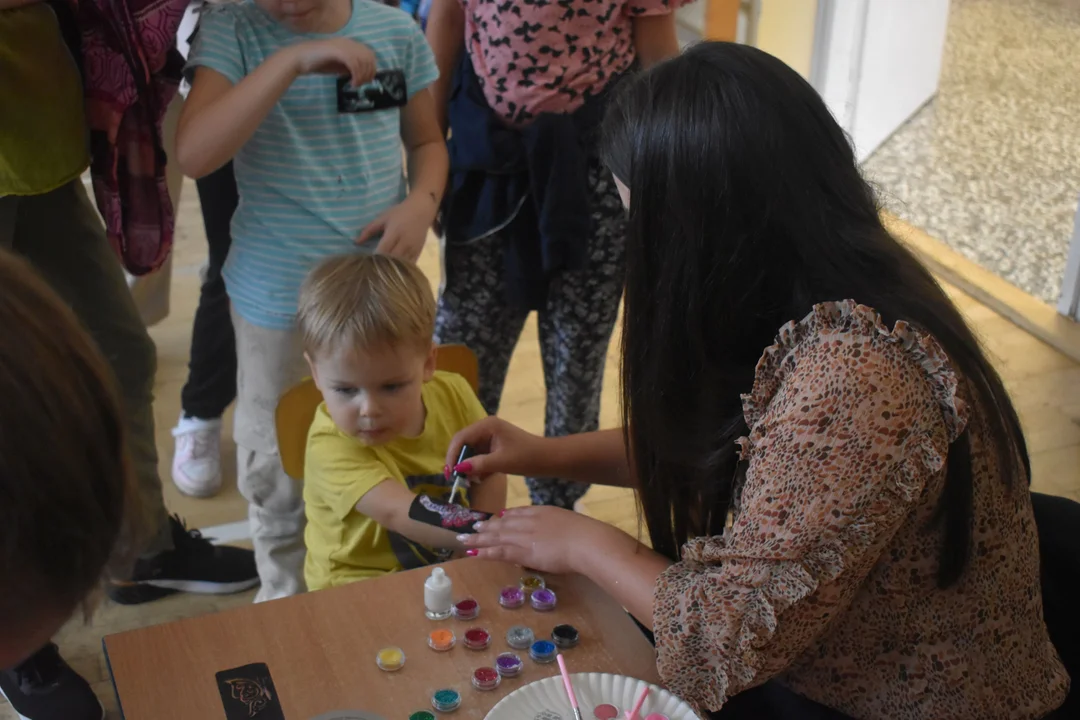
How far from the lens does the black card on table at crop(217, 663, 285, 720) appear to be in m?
0.98

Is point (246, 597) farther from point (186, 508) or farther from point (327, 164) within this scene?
point (327, 164)

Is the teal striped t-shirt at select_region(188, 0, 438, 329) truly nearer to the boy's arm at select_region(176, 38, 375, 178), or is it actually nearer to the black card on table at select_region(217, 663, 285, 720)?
the boy's arm at select_region(176, 38, 375, 178)

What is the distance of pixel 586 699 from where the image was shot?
1007 mm

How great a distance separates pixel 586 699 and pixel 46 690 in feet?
3.65

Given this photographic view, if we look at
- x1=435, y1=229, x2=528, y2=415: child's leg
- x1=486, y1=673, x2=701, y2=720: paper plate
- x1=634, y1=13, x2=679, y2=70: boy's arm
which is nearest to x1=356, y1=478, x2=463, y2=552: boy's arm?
x1=486, y1=673, x2=701, y2=720: paper plate

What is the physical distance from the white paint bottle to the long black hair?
29 cm

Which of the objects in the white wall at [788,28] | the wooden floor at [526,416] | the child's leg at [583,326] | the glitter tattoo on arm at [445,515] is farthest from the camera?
the white wall at [788,28]

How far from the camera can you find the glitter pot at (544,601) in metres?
1.13

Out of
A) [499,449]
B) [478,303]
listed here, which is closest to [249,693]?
[499,449]

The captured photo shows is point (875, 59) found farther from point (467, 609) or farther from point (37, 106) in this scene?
point (467, 609)

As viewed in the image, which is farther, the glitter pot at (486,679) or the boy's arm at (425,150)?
the boy's arm at (425,150)

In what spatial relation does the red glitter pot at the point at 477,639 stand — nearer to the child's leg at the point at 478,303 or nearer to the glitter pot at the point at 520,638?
the glitter pot at the point at 520,638

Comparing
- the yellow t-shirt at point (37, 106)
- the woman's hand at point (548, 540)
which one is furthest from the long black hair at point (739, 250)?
the yellow t-shirt at point (37, 106)

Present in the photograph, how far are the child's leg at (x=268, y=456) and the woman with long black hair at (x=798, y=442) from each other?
0.67 m
